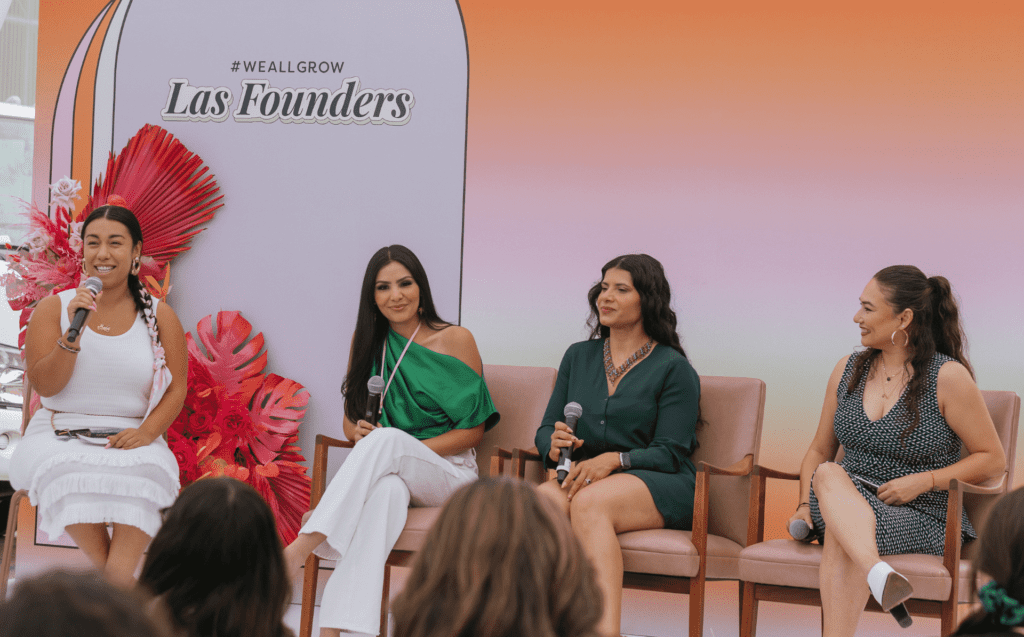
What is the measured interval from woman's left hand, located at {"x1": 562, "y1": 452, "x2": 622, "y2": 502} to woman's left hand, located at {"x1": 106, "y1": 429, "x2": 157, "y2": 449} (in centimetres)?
137

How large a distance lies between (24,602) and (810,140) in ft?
11.2

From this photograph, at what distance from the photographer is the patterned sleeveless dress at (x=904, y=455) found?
108 inches

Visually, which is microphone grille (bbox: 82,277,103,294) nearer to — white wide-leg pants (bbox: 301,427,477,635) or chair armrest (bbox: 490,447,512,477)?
white wide-leg pants (bbox: 301,427,477,635)

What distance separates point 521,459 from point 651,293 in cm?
73

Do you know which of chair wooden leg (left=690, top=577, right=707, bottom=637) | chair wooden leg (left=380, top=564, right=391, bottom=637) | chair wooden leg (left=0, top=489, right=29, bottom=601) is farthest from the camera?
chair wooden leg (left=380, top=564, right=391, bottom=637)

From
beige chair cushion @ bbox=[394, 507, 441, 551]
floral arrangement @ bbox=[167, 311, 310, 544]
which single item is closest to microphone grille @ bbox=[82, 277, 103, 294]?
floral arrangement @ bbox=[167, 311, 310, 544]

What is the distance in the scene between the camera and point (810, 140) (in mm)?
3615

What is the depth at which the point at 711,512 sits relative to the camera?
3.22m

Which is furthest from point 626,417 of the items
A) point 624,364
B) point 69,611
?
point 69,611

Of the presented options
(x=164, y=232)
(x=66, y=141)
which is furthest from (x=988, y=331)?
(x=66, y=141)

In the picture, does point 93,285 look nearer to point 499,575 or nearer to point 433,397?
point 433,397

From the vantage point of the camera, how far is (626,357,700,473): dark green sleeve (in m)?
3.09

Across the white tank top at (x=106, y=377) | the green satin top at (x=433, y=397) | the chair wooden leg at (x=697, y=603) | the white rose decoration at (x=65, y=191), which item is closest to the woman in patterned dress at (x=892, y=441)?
the chair wooden leg at (x=697, y=603)

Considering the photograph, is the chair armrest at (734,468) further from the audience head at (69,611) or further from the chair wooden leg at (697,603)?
the audience head at (69,611)
